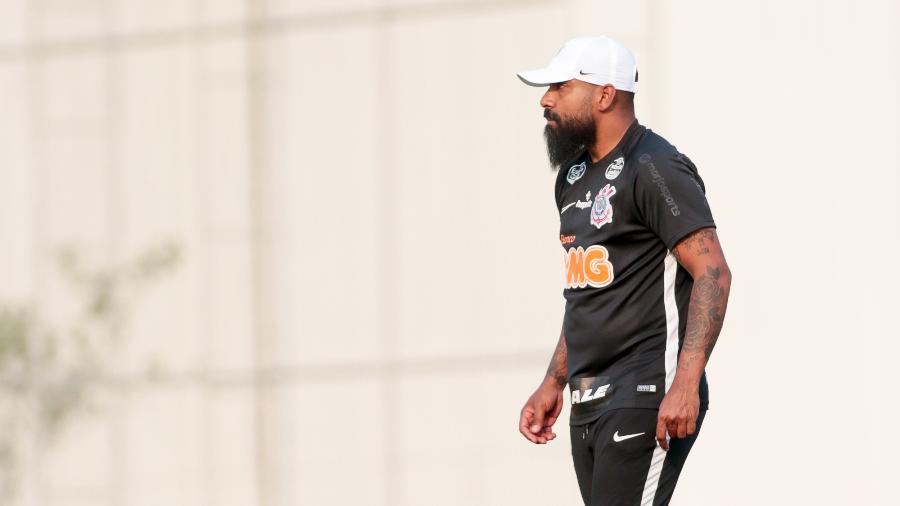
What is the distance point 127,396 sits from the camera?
30.9ft

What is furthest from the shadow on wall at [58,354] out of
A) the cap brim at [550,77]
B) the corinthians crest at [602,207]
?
the corinthians crest at [602,207]

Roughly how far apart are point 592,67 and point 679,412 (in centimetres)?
95

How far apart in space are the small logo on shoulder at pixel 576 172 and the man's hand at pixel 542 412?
0.61m

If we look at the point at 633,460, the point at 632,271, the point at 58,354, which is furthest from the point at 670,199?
the point at 58,354

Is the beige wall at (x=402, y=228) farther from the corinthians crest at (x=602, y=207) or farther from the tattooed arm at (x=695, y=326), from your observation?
the tattooed arm at (x=695, y=326)

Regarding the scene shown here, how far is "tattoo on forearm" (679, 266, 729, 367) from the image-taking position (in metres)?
3.86

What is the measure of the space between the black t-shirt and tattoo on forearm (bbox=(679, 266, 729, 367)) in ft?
0.40

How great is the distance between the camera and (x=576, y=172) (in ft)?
14.0

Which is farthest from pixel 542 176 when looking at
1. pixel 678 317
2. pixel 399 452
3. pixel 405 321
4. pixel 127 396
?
pixel 678 317

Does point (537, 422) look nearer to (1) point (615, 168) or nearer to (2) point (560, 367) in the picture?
(2) point (560, 367)

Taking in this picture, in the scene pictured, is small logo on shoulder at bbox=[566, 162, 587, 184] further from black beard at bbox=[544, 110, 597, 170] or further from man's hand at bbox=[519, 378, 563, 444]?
man's hand at bbox=[519, 378, 563, 444]

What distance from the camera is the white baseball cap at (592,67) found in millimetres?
4141

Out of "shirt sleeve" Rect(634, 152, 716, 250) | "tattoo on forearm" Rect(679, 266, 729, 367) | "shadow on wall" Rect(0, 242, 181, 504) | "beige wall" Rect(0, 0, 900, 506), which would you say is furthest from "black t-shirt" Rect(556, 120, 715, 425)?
"shadow on wall" Rect(0, 242, 181, 504)

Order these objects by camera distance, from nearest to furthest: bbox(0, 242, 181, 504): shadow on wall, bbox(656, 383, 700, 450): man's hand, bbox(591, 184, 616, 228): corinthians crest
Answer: bbox(656, 383, 700, 450): man's hand < bbox(591, 184, 616, 228): corinthians crest < bbox(0, 242, 181, 504): shadow on wall
